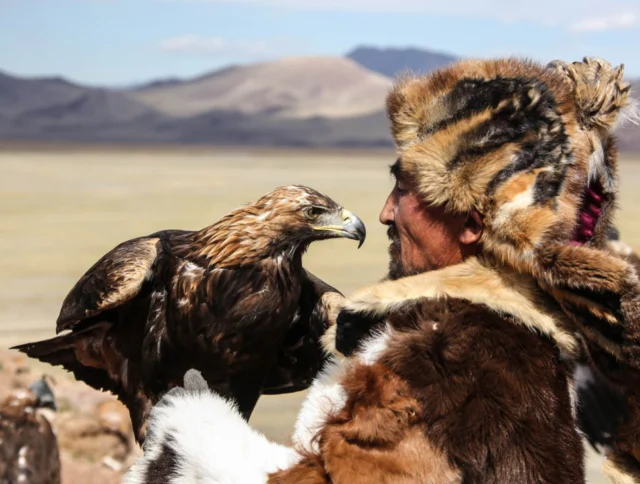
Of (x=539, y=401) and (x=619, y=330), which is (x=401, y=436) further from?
(x=619, y=330)

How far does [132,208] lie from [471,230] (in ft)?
61.0

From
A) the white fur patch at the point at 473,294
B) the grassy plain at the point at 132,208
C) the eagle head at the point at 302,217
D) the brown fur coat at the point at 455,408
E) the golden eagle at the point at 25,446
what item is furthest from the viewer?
the grassy plain at the point at 132,208

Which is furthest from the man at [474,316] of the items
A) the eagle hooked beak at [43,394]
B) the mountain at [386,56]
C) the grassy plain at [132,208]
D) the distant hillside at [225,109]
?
the mountain at [386,56]

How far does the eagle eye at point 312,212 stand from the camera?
3.67 metres

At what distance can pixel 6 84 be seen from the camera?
261 feet

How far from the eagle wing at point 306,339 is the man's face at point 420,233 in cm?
148

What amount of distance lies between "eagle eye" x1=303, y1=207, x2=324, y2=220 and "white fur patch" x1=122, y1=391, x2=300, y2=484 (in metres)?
1.68

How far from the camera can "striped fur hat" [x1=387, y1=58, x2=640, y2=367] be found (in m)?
1.78

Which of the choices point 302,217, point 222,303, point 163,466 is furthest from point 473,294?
point 302,217

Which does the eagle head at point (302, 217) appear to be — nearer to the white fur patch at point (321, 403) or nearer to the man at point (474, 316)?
the man at point (474, 316)

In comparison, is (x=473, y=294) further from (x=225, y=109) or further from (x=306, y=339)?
(x=225, y=109)

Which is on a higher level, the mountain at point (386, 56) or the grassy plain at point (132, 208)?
the grassy plain at point (132, 208)

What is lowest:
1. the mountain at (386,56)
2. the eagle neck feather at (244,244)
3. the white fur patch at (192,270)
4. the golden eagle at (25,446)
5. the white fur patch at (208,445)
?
the mountain at (386,56)

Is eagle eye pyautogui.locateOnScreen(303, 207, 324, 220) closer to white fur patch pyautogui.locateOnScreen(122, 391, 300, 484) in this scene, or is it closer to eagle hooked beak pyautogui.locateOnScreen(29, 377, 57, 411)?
white fur patch pyautogui.locateOnScreen(122, 391, 300, 484)
